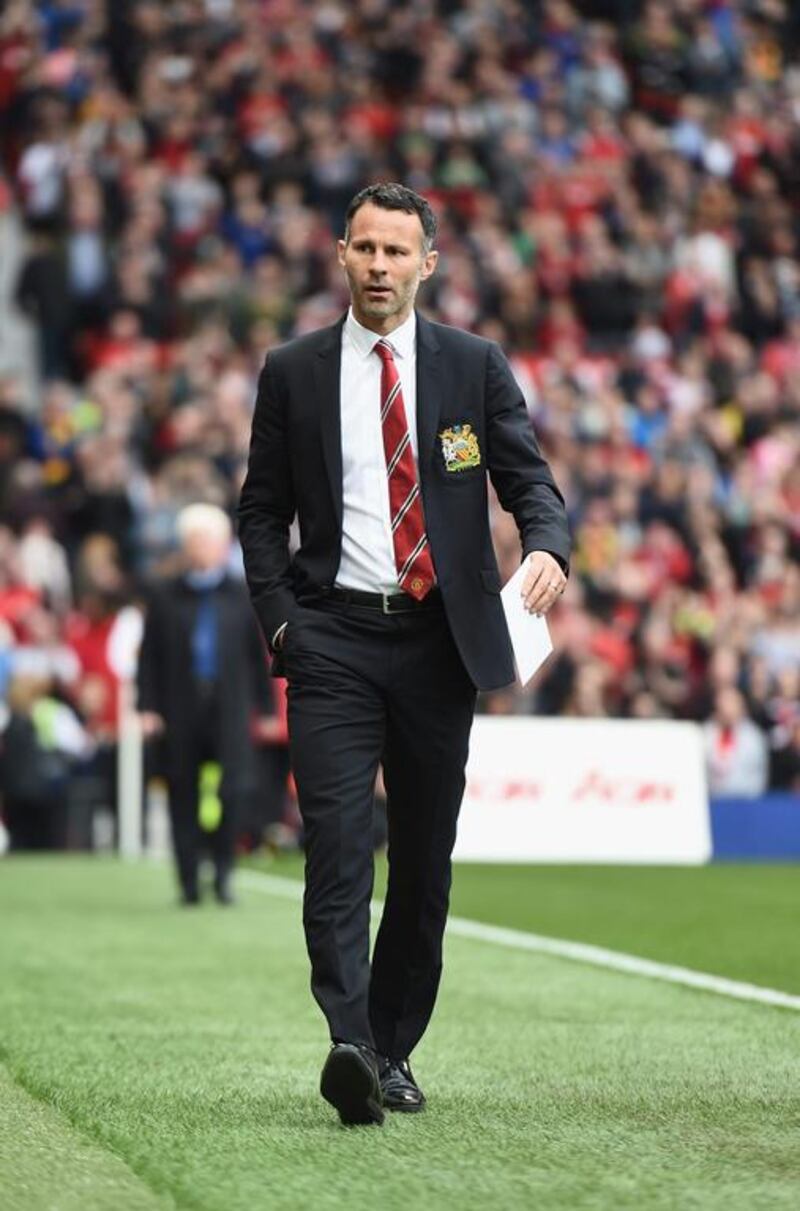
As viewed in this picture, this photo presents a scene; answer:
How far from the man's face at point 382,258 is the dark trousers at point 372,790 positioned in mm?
704

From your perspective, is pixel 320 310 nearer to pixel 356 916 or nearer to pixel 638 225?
pixel 638 225

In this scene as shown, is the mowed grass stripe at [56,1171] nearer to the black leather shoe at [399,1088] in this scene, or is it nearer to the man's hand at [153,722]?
the black leather shoe at [399,1088]

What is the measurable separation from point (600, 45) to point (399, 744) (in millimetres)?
22998

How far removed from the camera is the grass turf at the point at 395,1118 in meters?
5.29

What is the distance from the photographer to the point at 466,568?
6.46 m

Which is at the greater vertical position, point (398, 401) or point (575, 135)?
point (575, 135)

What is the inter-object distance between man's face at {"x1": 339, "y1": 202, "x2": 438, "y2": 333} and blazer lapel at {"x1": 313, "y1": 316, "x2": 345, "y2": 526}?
0.14 m

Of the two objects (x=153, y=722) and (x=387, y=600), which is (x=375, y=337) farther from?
(x=153, y=722)

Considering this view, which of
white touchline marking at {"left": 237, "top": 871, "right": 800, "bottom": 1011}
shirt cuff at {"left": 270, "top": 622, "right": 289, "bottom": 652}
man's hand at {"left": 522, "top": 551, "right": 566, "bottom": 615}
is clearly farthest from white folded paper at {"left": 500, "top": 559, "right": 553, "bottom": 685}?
white touchline marking at {"left": 237, "top": 871, "right": 800, "bottom": 1011}

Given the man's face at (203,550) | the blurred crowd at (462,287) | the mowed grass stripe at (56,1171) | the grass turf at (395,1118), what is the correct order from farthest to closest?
the blurred crowd at (462,287), the man's face at (203,550), the grass turf at (395,1118), the mowed grass stripe at (56,1171)

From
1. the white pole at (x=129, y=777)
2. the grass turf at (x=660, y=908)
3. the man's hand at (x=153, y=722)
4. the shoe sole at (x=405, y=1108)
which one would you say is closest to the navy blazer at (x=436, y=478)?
the shoe sole at (x=405, y=1108)

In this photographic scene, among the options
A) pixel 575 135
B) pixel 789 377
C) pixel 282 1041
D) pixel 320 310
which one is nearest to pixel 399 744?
pixel 282 1041

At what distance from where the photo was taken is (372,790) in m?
6.53

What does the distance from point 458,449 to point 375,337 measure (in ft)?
1.07
